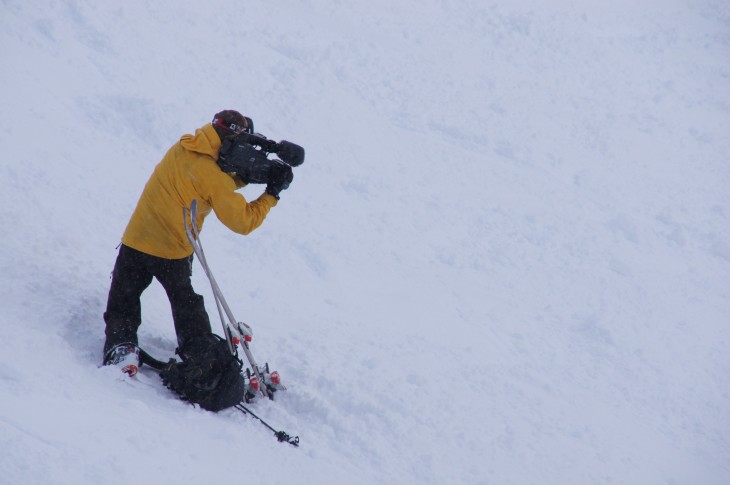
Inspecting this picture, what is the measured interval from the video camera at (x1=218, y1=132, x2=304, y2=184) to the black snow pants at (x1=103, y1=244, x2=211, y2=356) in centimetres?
82

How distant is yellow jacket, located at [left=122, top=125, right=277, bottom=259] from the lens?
400 cm

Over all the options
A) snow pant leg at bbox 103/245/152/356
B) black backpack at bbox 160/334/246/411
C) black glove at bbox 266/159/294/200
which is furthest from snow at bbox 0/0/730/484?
black glove at bbox 266/159/294/200

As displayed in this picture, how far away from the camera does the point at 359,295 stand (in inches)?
271

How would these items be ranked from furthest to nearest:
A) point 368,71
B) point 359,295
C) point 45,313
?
point 368,71
point 359,295
point 45,313

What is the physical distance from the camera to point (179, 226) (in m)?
4.20

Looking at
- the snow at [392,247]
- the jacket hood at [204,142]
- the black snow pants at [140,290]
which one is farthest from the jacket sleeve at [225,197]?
the snow at [392,247]

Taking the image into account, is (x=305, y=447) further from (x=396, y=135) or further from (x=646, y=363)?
(x=396, y=135)

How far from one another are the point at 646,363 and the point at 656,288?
5.61 ft

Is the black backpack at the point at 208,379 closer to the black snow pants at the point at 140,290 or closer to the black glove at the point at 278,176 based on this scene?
the black snow pants at the point at 140,290

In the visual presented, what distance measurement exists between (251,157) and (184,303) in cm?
121

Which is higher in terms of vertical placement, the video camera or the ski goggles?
the ski goggles

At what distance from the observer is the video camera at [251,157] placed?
3992 mm

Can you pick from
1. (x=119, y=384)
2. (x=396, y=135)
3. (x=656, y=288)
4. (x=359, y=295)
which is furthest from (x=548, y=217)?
(x=119, y=384)

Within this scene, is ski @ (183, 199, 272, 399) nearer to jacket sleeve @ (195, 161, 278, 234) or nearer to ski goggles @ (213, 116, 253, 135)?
jacket sleeve @ (195, 161, 278, 234)
